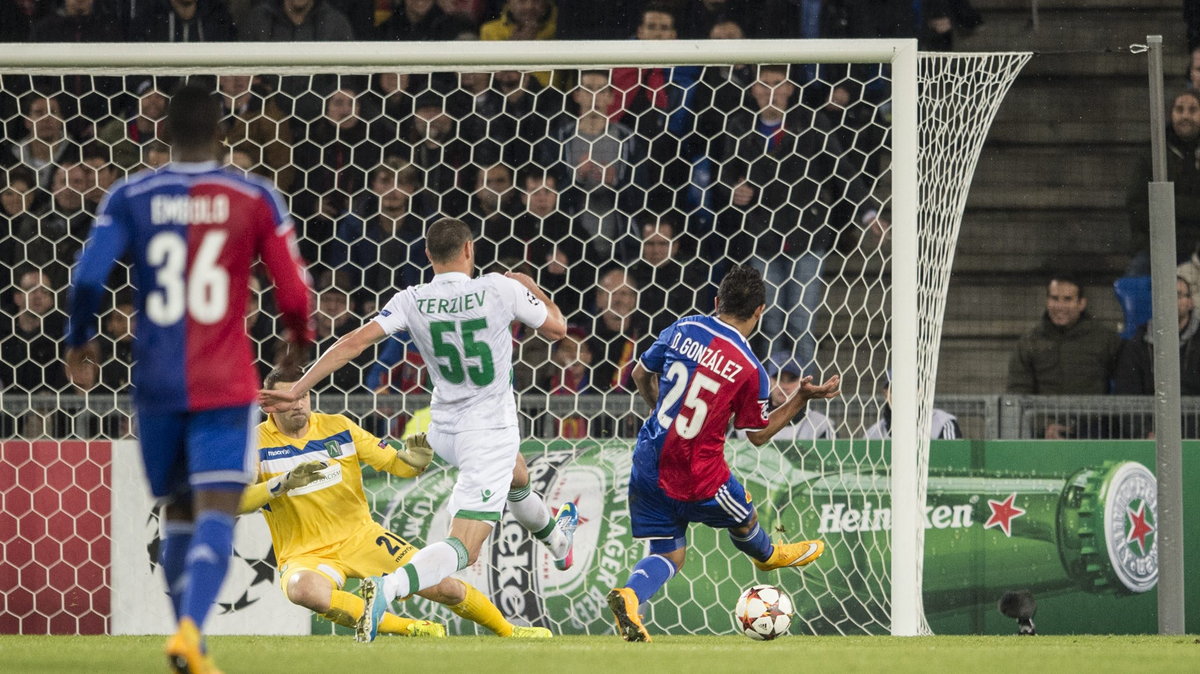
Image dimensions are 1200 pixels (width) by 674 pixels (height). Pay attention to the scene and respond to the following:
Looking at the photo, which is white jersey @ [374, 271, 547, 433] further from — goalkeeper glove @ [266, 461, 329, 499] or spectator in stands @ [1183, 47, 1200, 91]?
spectator in stands @ [1183, 47, 1200, 91]

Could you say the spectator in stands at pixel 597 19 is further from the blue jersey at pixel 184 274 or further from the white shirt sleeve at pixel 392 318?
the blue jersey at pixel 184 274

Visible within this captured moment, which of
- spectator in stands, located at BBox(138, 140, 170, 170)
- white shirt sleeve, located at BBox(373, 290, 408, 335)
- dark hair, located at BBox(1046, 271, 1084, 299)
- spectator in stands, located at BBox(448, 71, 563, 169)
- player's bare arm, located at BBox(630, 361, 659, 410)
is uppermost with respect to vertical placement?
Result: spectator in stands, located at BBox(448, 71, 563, 169)

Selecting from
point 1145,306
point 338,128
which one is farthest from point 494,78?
point 1145,306

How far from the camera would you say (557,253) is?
28.3ft

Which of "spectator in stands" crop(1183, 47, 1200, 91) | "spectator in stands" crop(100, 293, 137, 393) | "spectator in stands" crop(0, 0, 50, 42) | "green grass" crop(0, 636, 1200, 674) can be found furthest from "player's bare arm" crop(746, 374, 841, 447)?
"spectator in stands" crop(0, 0, 50, 42)

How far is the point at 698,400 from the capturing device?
599 centimetres

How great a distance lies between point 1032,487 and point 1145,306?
2017mm

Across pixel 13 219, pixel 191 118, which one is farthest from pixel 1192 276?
pixel 191 118

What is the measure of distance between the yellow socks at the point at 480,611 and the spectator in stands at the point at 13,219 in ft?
10.2

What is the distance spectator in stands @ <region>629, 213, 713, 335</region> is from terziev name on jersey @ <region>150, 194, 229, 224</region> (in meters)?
4.34

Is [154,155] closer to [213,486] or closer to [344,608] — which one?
[344,608]

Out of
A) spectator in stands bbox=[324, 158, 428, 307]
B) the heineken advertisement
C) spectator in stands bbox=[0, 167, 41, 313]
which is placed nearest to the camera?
the heineken advertisement

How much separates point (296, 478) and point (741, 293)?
195 cm

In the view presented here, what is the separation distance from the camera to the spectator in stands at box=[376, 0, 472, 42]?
10094mm
